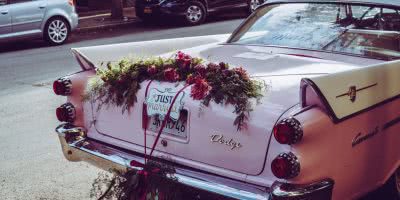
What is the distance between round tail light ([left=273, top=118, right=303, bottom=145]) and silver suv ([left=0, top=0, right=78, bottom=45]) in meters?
10.5

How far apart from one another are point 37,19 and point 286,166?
10891 mm

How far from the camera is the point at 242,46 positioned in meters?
4.85

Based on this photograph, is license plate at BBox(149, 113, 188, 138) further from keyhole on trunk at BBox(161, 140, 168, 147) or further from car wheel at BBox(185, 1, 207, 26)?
car wheel at BBox(185, 1, 207, 26)

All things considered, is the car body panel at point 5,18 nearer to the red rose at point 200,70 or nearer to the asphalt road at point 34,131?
the asphalt road at point 34,131

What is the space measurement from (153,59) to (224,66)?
0.61 metres

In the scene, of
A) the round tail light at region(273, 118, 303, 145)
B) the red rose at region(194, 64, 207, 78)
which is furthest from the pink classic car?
the red rose at region(194, 64, 207, 78)

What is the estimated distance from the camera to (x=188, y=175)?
3.56m

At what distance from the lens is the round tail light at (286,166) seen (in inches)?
124

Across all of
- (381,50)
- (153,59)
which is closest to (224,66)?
(153,59)

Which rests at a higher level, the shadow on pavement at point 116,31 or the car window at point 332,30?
the car window at point 332,30

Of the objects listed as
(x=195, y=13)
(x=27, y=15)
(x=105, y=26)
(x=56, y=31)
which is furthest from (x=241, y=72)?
(x=105, y=26)

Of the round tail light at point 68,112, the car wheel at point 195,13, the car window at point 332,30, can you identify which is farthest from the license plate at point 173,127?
the car wheel at point 195,13

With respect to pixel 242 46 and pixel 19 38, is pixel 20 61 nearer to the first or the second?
pixel 19 38

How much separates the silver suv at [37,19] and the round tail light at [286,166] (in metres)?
10.5
